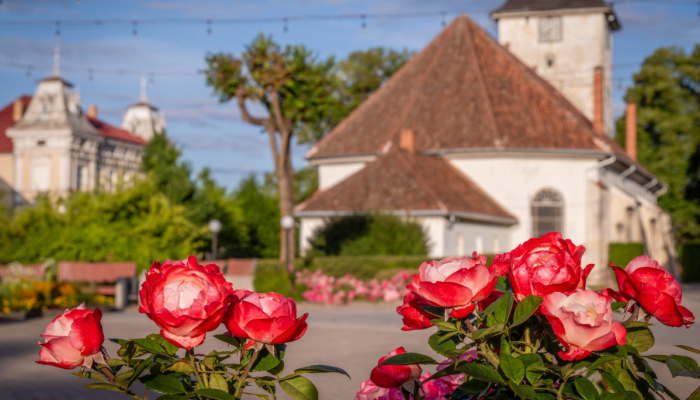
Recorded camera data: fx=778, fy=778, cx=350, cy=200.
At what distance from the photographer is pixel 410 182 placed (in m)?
30.2

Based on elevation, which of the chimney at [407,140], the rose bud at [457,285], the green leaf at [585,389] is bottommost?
the green leaf at [585,389]

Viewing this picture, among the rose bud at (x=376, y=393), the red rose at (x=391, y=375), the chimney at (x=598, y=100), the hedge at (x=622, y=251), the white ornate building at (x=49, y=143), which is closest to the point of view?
the red rose at (x=391, y=375)

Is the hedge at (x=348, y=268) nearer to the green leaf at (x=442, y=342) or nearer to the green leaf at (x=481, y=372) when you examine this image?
the green leaf at (x=442, y=342)

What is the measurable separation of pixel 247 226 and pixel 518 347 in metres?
42.7

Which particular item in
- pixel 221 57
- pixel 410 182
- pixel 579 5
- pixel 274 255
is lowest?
pixel 274 255

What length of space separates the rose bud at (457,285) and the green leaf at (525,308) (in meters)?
0.11

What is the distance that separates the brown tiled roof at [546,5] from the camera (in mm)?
44691

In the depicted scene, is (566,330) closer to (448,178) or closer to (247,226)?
(448,178)

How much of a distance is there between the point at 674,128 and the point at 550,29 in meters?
15.4

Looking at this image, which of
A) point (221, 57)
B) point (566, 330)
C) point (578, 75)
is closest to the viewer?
point (566, 330)

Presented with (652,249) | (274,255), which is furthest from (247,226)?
(652,249)

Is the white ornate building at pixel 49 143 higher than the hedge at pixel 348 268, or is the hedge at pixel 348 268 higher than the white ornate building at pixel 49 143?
the white ornate building at pixel 49 143

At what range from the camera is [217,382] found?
2.59m

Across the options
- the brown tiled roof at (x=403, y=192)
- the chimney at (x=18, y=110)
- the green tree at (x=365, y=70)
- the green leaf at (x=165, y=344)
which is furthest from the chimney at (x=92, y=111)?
the green leaf at (x=165, y=344)
